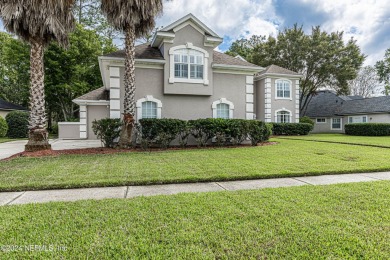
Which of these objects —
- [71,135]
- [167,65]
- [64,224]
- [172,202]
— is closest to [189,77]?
[167,65]

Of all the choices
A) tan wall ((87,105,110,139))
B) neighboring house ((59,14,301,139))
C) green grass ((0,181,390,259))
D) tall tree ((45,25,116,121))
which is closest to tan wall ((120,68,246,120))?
neighboring house ((59,14,301,139))

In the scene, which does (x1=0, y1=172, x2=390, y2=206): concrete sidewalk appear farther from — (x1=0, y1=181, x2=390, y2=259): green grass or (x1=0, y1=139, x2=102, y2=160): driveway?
(x1=0, y1=139, x2=102, y2=160): driveway

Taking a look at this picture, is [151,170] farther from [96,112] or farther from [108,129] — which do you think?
[96,112]

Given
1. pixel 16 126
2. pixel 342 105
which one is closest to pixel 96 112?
pixel 16 126

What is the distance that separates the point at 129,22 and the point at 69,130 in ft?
43.2

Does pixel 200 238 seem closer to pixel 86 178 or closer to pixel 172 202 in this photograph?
pixel 172 202

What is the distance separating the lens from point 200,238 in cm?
283

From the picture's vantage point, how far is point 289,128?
72.4 ft

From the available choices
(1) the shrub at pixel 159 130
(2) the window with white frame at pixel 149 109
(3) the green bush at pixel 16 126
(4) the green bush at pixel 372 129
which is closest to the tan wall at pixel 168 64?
(2) the window with white frame at pixel 149 109

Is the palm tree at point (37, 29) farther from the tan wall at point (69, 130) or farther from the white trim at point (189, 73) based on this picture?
the tan wall at point (69, 130)

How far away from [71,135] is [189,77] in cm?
1298

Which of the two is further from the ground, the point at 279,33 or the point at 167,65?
the point at 279,33

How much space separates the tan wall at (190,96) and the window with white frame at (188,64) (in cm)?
81

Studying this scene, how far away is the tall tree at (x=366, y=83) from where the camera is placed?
47.8 m
